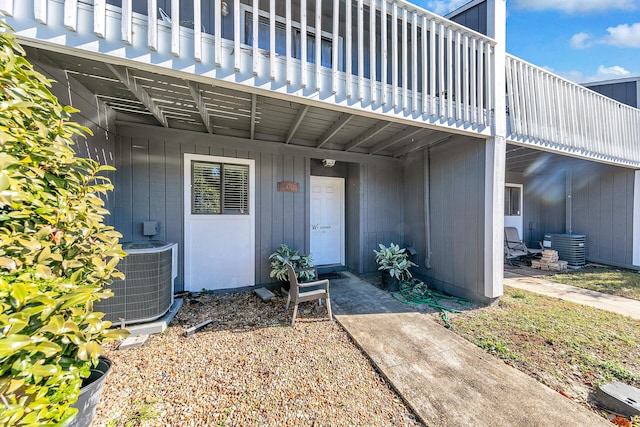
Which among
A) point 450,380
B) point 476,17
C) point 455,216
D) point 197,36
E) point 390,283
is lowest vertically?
point 450,380

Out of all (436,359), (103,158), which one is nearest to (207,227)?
(103,158)

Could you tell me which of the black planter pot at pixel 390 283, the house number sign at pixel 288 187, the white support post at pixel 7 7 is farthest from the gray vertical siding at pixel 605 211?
the white support post at pixel 7 7

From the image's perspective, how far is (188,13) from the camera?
327cm

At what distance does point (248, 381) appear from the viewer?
200 centimetres

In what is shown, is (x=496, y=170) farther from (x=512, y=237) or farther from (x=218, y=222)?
(x=512, y=237)

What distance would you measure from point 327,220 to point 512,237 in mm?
5638

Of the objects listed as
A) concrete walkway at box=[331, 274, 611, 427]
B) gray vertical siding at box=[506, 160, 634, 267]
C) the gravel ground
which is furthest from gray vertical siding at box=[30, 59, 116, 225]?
gray vertical siding at box=[506, 160, 634, 267]

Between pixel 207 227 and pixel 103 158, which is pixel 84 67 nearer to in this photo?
pixel 103 158

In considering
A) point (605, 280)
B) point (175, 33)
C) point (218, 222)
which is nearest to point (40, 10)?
point (175, 33)

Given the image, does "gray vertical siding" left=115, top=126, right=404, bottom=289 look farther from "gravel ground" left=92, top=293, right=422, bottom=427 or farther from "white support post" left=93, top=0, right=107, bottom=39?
"white support post" left=93, top=0, right=107, bottom=39

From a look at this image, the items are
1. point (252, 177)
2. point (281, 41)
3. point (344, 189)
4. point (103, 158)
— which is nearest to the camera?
point (103, 158)

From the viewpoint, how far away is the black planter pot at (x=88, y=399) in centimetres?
119

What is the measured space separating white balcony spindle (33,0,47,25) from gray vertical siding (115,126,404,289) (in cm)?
203

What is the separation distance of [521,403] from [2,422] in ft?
9.33
